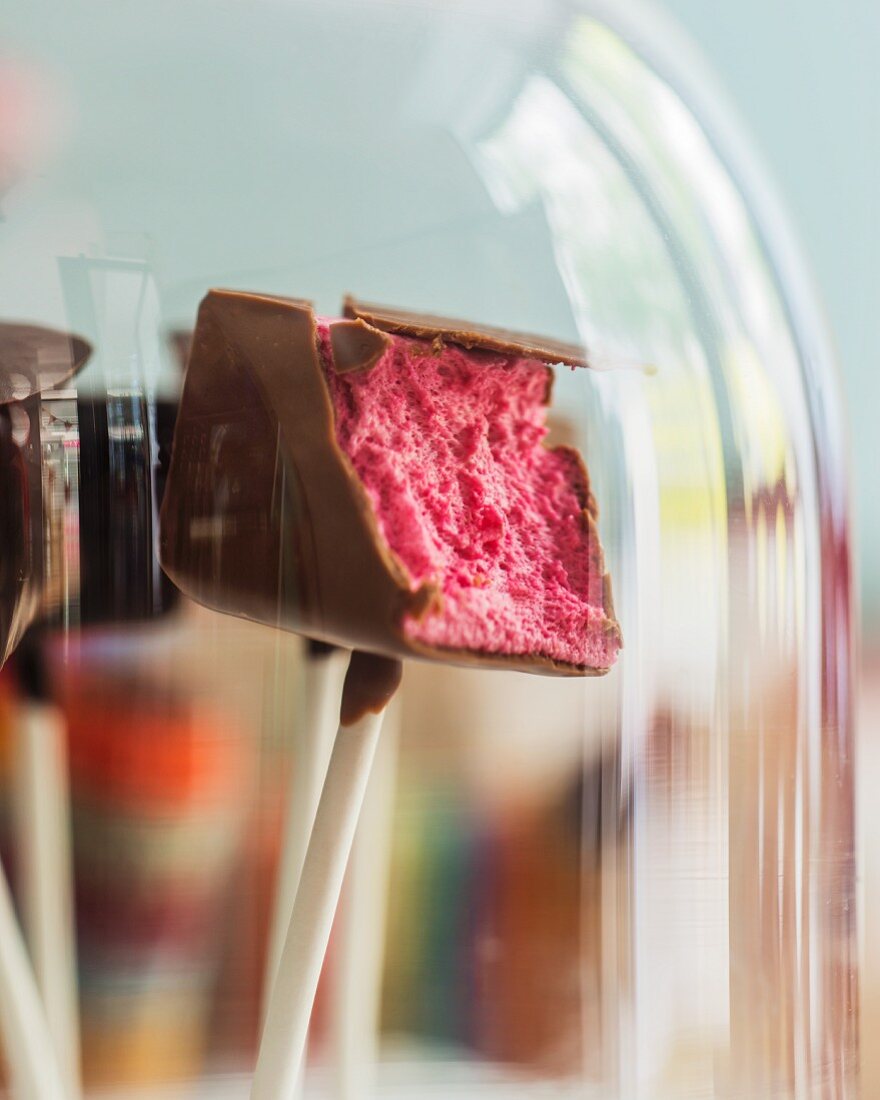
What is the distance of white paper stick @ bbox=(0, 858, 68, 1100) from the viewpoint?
0.98 ft

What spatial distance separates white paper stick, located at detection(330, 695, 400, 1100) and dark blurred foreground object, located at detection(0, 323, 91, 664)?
0.11 metres

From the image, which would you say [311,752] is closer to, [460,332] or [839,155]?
[460,332]

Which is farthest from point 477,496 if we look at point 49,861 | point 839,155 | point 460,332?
point 839,155

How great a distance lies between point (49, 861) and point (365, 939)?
100mm

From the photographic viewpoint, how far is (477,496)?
0.94 ft

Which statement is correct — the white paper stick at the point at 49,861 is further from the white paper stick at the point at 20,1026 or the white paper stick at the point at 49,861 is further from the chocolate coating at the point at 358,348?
the chocolate coating at the point at 358,348

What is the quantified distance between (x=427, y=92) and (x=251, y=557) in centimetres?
15

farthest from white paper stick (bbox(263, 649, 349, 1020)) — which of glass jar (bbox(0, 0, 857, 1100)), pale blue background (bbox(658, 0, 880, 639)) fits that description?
pale blue background (bbox(658, 0, 880, 639))

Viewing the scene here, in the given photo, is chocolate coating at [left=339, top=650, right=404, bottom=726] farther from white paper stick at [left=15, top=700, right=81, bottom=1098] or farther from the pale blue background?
the pale blue background

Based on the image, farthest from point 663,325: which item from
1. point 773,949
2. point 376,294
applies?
point 773,949

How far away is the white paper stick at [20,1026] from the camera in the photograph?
297mm

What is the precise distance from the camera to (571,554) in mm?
299

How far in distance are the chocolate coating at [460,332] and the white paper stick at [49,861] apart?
5.5 inches

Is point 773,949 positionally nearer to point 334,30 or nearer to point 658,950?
point 658,950
